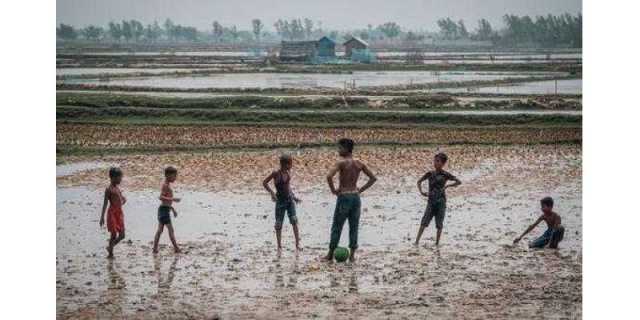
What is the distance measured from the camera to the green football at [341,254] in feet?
30.5

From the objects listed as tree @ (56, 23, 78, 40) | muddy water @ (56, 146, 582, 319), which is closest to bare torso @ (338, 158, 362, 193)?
muddy water @ (56, 146, 582, 319)

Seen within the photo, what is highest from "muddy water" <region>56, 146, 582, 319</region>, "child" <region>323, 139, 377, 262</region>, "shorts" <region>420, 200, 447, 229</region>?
"child" <region>323, 139, 377, 262</region>

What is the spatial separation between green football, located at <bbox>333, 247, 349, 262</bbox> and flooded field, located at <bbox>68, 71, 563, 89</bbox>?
22.3m

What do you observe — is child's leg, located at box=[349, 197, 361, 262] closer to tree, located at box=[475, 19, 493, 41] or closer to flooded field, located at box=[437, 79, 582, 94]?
flooded field, located at box=[437, 79, 582, 94]

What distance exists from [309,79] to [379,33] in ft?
332

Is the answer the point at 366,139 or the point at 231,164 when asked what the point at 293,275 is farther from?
the point at 366,139

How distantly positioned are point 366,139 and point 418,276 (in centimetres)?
1017

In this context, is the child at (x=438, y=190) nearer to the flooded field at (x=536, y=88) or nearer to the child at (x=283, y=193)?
the child at (x=283, y=193)

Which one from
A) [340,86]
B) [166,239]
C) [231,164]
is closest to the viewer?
[166,239]

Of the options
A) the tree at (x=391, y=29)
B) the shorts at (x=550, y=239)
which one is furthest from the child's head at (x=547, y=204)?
the tree at (x=391, y=29)

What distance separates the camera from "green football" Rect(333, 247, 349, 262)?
9289mm

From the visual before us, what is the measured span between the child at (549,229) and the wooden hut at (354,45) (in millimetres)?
45827
